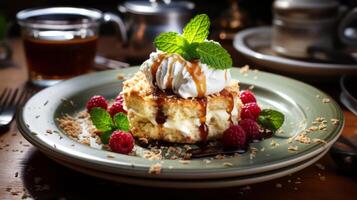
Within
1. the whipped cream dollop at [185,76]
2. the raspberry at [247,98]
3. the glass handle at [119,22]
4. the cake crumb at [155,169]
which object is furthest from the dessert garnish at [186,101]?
the glass handle at [119,22]

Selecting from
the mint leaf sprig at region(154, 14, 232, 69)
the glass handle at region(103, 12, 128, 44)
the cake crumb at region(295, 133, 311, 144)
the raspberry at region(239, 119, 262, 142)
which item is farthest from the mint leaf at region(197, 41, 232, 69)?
the glass handle at region(103, 12, 128, 44)

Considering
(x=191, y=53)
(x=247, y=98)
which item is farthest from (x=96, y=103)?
(x=247, y=98)

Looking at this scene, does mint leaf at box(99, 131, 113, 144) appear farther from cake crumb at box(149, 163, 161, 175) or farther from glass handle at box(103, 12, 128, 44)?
glass handle at box(103, 12, 128, 44)

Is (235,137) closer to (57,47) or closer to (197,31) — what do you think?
(197,31)

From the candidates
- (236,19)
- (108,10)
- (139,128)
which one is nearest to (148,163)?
(139,128)

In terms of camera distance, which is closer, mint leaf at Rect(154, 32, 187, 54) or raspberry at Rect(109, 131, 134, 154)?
raspberry at Rect(109, 131, 134, 154)

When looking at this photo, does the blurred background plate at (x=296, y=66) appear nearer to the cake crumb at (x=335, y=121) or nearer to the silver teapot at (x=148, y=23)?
the silver teapot at (x=148, y=23)

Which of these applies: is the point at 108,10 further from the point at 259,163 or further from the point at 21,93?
the point at 259,163
